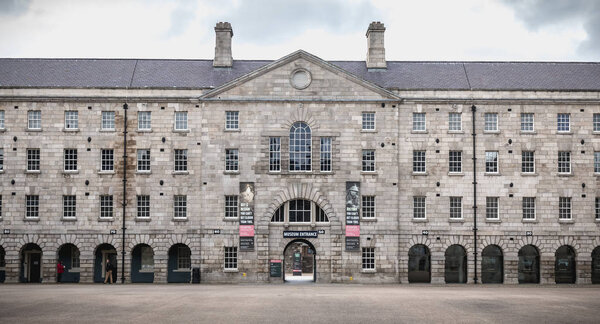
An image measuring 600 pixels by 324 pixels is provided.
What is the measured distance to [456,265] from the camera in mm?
45188

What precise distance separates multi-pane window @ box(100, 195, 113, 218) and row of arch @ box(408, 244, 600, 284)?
2025 centimetres

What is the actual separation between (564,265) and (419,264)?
974 cm

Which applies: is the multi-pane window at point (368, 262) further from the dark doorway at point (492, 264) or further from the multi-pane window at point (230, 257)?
the multi-pane window at point (230, 257)

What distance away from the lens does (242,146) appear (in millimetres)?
44969

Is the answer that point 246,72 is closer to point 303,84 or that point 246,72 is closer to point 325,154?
point 303,84

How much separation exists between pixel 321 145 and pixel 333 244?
6.66m

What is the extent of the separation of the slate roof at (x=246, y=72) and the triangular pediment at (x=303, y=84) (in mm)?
2081

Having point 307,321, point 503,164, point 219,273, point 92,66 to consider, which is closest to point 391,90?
point 503,164

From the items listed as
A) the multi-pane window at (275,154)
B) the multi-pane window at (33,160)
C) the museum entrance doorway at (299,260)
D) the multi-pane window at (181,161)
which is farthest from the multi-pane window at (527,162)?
the multi-pane window at (33,160)

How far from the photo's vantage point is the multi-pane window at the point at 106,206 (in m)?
44.9

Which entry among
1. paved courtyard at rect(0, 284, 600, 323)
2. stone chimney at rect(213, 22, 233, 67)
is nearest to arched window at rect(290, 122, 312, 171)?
stone chimney at rect(213, 22, 233, 67)

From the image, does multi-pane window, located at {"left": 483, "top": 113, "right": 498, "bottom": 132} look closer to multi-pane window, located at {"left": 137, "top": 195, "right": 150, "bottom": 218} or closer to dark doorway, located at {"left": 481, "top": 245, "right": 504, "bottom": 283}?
dark doorway, located at {"left": 481, "top": 245, "right": 504, "bottom": 283}

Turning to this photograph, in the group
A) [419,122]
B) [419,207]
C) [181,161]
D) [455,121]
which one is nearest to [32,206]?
[181,161]

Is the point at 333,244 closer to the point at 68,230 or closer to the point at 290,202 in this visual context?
the point at 290,202
